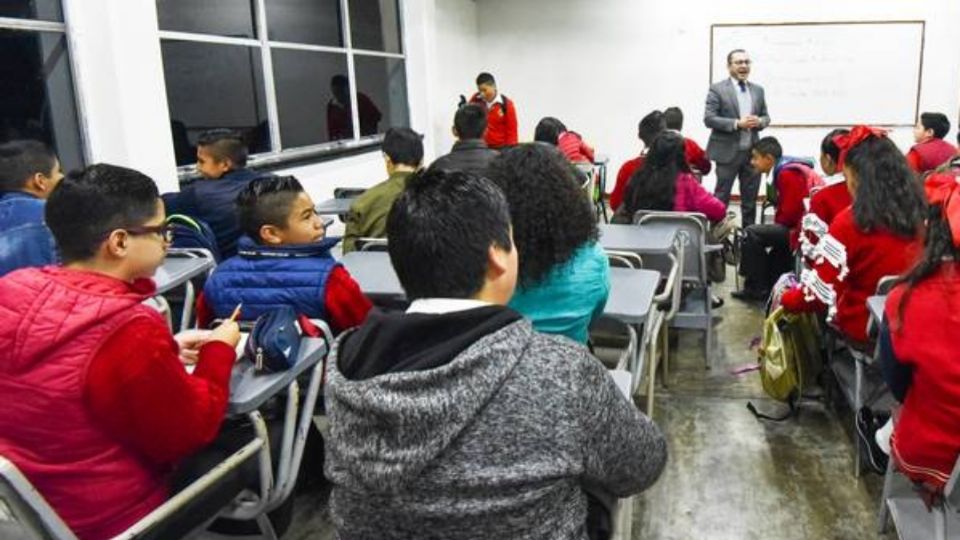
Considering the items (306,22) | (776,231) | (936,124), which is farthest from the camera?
(306,22)

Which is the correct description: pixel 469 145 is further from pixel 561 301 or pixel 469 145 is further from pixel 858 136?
pixel 561 301

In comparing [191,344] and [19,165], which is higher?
[19,165]

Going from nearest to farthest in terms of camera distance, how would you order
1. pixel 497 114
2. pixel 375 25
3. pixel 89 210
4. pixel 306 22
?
1. pixel 89 210
2. pixel 306 22
3. pixel 375 25
4. pixel 497 114

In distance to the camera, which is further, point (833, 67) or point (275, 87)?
point (833, 67)

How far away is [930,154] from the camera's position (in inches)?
182

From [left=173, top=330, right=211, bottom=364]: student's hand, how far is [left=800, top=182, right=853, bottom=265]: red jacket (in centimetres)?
211

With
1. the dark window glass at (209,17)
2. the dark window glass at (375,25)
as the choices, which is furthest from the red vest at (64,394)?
the dark window glass at (375,25)

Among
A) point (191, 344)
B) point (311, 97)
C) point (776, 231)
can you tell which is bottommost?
point (776, 231)

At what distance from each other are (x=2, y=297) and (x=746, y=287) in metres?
4.00

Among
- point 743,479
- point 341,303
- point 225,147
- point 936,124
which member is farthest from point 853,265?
point 936,124

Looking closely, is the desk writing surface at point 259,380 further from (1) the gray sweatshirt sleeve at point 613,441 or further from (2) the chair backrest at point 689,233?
(2) the chair backrest at point 689,233

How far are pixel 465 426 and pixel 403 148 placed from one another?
262 cm

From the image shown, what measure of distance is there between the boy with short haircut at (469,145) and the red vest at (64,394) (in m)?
2.27

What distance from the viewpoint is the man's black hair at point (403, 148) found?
338 centimetres
